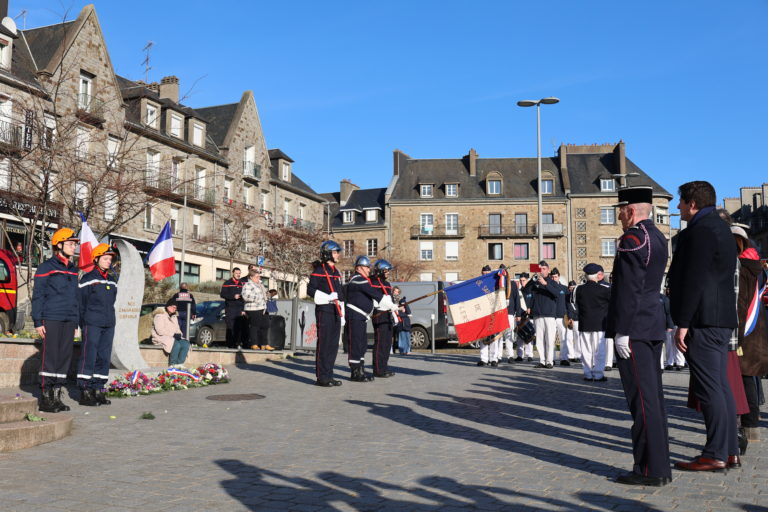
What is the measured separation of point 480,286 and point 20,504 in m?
10.6

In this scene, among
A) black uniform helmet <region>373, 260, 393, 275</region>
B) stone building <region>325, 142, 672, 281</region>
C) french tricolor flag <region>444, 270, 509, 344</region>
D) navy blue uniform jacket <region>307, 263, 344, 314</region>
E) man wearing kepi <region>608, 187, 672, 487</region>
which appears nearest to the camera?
man wearing kepi <region>608, 187, 672, 487</region>

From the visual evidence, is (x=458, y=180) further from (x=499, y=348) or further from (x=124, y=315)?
(x=124, y=315)

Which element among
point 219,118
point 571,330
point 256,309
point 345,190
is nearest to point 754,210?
point 345,190

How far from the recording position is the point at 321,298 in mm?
11844

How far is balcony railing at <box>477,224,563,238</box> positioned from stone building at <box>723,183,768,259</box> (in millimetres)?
22970

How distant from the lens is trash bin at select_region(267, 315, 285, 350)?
17.2 m

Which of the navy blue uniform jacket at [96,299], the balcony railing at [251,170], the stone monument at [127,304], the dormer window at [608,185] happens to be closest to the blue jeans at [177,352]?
the stone monument at [127,304]

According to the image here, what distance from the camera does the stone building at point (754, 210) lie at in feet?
263

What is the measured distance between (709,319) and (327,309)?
724 centimetres

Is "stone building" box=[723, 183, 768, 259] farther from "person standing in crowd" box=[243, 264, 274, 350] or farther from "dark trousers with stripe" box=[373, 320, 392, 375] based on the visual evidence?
"dark trousers with stripe" box=[373, 320, 392, 375]

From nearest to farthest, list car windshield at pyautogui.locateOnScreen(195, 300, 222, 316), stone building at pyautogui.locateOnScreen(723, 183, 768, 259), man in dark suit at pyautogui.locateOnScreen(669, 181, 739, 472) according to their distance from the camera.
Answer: man in dark suit at pyautogui.locateOnScreen(669, 181, 739, 472), car windshield at pyautogui.locateOnScreen(195, 300, 222, 316), stone building at pyautogui.locateOnScreen(723, 183, 768, 259)

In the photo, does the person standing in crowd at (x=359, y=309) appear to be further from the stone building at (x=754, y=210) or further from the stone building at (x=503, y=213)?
the stone building at (x=754, y=210)

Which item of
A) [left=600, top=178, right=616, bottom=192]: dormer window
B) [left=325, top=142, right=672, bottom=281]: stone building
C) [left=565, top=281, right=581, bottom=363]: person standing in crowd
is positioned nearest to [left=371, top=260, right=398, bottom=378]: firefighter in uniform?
[left=565, top=281, right=581, bottom=363]: person standing in crowd

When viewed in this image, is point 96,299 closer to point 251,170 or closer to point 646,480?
point 646,480
